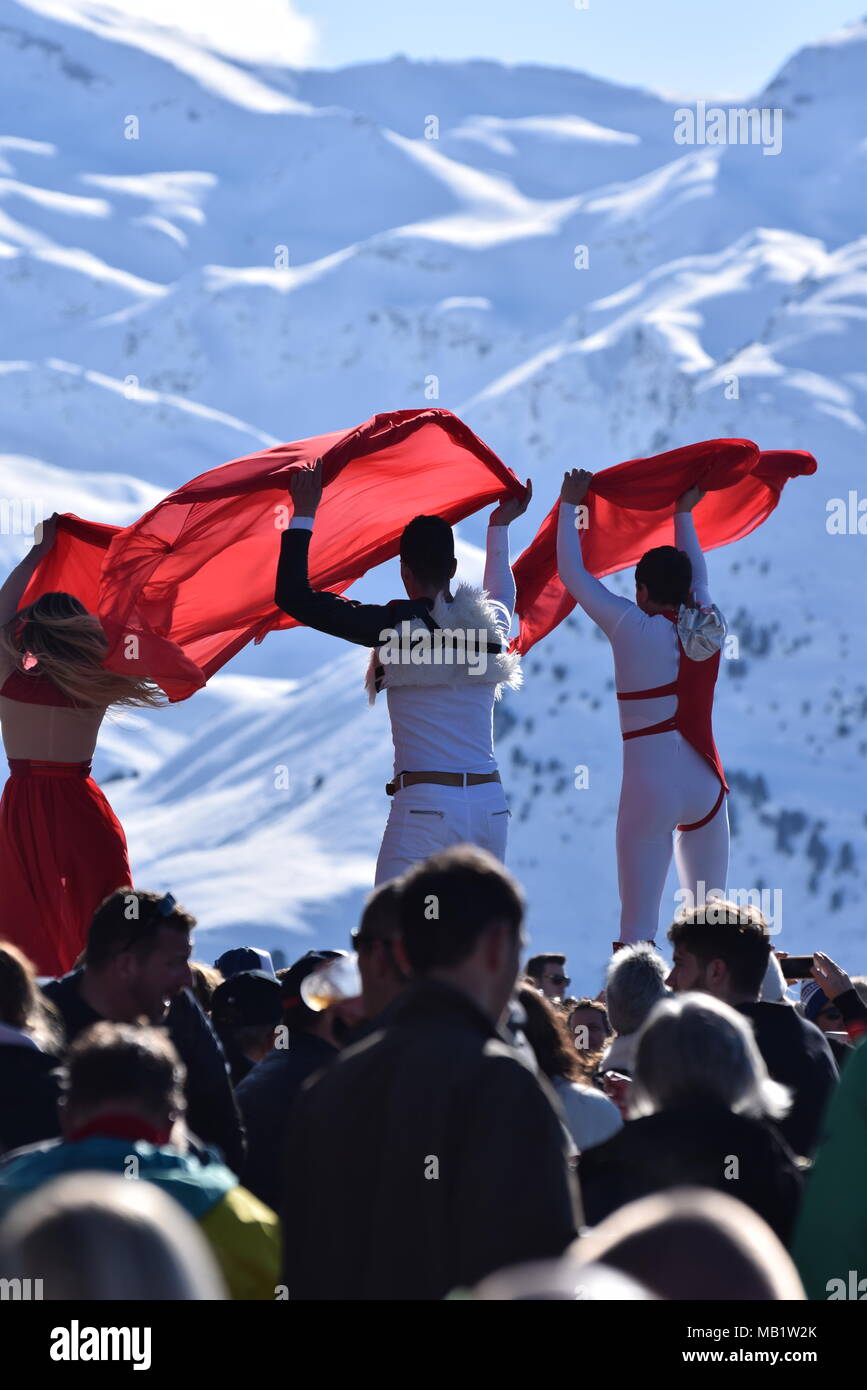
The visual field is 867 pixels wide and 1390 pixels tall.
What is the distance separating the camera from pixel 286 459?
7.86 meters

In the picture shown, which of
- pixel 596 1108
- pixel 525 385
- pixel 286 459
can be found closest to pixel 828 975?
pixel 596 1108

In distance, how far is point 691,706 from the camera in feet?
26.1

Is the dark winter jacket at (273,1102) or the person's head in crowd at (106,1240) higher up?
the dark winter jacket at (273,1102)

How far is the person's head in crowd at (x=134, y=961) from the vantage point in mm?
4957

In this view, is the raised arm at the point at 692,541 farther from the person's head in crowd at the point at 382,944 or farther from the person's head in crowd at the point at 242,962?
the person's head in crowd at the point at 382,944

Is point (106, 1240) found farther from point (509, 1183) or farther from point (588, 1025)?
point (588, 1025)

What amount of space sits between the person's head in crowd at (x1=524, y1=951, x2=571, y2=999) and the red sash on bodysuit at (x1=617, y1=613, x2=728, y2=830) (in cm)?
118

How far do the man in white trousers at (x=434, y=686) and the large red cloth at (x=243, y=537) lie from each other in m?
0.93

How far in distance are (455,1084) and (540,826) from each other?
164 ft
